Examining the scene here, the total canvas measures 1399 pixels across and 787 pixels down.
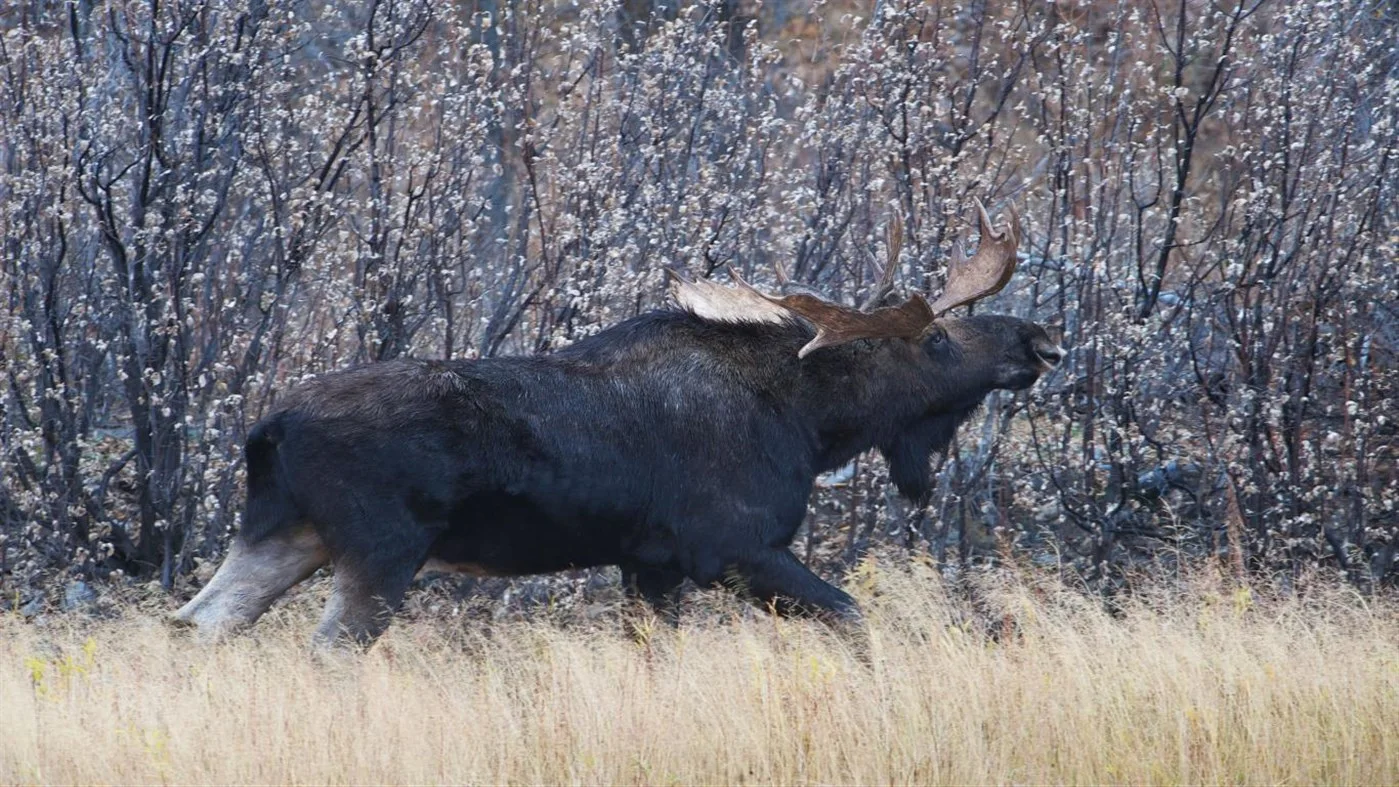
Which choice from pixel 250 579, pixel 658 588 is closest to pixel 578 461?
pixel 658 588

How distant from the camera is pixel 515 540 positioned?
6664 mm

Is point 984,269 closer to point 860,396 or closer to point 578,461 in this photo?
point 860,396

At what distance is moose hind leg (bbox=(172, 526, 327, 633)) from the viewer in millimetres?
6480

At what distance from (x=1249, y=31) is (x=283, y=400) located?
6458 mm

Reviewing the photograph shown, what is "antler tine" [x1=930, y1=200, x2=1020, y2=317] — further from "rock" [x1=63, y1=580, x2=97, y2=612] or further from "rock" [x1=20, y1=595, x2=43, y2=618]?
"rock" [x1=20, y1=595, x2=43, y2=618]

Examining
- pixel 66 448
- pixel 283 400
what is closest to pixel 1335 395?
pixel 283 400

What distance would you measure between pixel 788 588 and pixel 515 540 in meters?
1.12

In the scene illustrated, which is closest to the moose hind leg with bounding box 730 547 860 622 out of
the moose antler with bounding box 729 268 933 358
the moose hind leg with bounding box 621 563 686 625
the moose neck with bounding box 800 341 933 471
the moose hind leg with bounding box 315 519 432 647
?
the moose hind leg with bounding box 621 563 686 625

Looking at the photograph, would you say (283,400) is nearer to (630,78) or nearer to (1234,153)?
(630,78)

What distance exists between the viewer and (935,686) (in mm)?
5672

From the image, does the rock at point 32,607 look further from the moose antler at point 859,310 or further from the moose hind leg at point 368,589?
the moose antler at point 859,310

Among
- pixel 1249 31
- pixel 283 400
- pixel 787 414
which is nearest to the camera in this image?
pixel 283 400

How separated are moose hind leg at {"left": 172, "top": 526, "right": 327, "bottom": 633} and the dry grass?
114 mm

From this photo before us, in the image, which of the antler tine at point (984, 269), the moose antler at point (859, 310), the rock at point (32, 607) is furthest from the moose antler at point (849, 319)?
the rock at point (32, 607)
